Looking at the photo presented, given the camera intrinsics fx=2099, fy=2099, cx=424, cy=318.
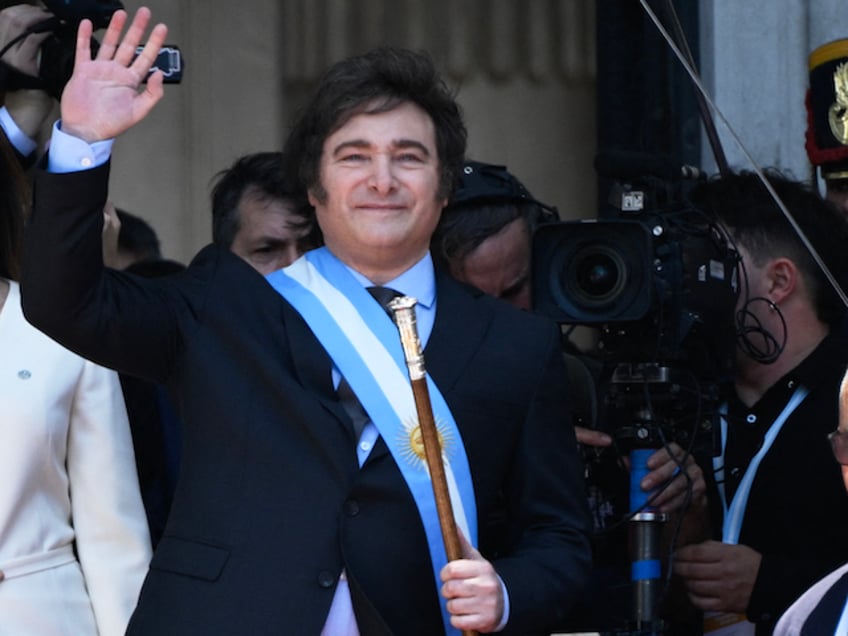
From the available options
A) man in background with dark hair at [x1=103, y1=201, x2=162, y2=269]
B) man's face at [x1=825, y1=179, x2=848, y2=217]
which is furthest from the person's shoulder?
man in background with dark hair at [x1=103, y1=201, x2=162, y2=269]

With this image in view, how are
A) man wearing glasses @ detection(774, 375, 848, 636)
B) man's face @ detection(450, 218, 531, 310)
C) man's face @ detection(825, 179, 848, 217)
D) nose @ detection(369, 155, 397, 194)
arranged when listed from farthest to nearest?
man's face @ detection(825, 179, 848, 217) → man's face @ detection(450, 218, 531, 310) → nose @ detection(369, 155, 397, 194) → man wearing glasses @ detection(774, 375, 848, 636)

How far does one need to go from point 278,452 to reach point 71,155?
597 mm

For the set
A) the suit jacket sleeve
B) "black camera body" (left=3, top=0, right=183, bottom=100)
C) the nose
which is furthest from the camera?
"black camera body" (left=3, top=0, right=183, bottom=100)

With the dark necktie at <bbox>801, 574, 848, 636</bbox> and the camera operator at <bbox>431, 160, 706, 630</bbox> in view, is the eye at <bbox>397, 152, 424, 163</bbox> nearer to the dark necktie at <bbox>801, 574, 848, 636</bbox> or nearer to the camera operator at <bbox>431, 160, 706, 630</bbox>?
the camera operator at <bbox>431, 160, 706, 630</bbox>

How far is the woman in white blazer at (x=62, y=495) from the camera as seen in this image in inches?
147

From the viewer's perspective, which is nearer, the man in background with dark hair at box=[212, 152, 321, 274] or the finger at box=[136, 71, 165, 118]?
the finger at box=[136, 71, 165, 118]

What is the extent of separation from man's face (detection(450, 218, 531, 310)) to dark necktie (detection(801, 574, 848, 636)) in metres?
1.64

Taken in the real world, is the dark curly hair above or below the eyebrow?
above

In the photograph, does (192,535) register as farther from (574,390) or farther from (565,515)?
(574,390)

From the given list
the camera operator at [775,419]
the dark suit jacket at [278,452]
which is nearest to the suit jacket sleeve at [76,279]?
the dark suit jacket at [278,452]

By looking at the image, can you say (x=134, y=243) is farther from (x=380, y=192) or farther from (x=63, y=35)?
(x=380, y=192)

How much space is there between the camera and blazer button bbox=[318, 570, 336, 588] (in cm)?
342

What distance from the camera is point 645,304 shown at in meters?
4.03

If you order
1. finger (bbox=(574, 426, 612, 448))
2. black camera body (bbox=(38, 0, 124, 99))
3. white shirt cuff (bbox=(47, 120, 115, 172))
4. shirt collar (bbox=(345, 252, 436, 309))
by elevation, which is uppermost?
black camera body (bbox=(38, 0, 124, 99))
